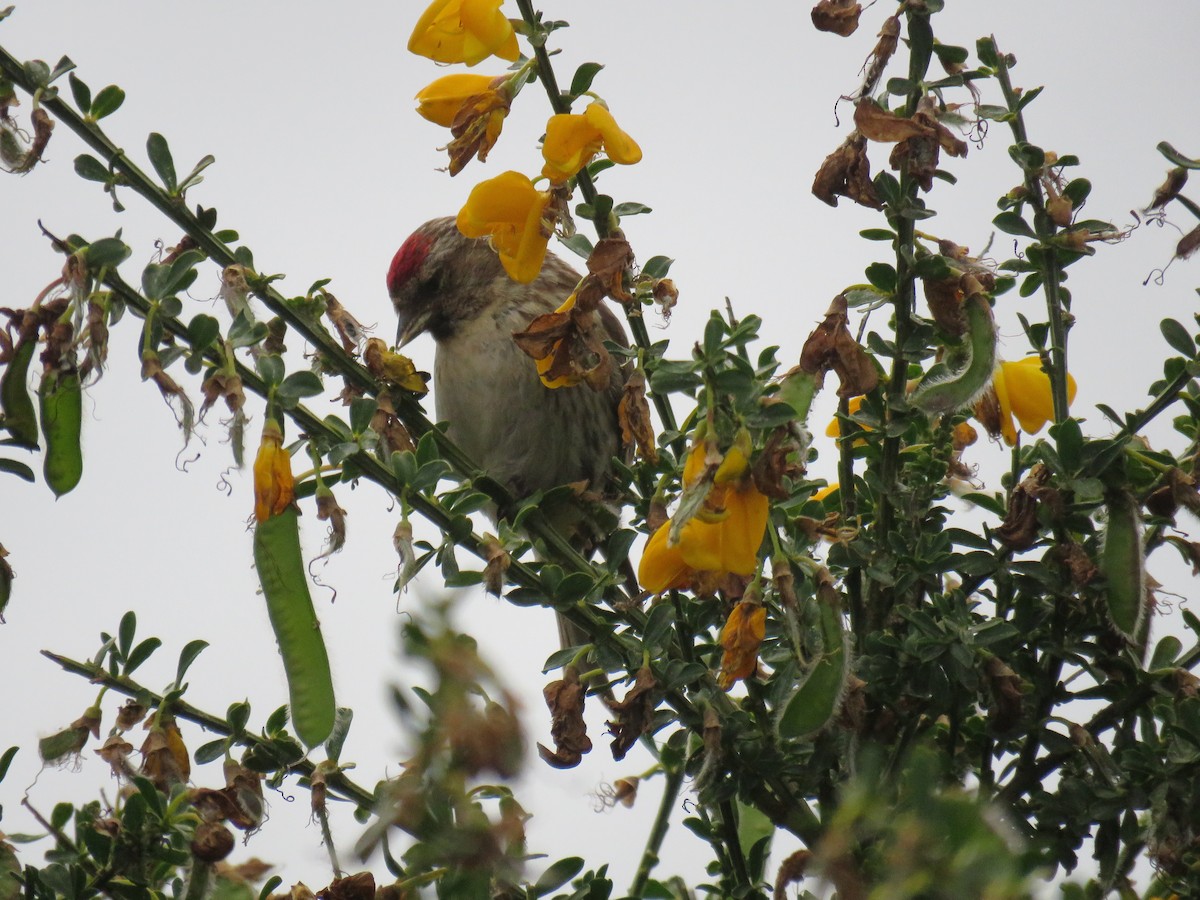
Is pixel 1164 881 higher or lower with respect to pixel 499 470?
lower

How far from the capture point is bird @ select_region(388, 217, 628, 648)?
2.88m

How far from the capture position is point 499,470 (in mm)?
2902

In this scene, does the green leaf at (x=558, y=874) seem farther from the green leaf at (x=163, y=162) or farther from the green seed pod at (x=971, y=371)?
the green leaf at (x=163, y=162)

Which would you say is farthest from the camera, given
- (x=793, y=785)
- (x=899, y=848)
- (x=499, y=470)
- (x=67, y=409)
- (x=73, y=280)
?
(x=499, y=470)

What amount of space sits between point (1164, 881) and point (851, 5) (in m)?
0.92

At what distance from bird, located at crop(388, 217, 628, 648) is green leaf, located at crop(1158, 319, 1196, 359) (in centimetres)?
142

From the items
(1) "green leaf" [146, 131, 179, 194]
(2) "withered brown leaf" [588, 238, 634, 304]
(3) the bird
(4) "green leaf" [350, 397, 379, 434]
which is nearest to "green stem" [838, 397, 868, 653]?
(2) "withered brown leaf" [588, 238, 634, 304]

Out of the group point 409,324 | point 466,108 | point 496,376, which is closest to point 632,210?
point 466,108

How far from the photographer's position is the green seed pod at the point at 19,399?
1316 mm

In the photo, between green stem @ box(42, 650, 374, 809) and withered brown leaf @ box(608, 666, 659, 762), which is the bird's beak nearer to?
green stem @ box(42, 650, 374, 809)

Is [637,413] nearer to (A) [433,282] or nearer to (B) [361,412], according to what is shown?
(B) [361,412]

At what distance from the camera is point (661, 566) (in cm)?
129

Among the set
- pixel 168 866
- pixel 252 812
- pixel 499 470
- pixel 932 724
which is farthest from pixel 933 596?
pixel 499 470

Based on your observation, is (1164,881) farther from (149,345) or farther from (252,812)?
(149,345)
